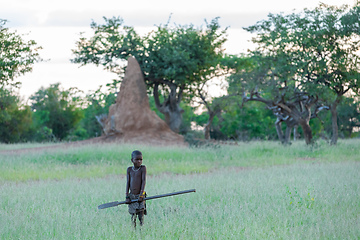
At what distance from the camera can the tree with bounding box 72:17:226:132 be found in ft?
115

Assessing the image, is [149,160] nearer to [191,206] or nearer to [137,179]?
[191,206]

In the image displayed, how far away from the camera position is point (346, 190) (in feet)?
38.0

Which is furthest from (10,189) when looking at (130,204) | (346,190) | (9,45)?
(9,45)

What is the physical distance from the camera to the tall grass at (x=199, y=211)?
7.53m

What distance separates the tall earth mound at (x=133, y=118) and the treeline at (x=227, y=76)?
2.43 meters

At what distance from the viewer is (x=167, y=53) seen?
34469 mm

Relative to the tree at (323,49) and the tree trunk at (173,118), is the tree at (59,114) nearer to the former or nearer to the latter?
the tree trunk at (173,118)

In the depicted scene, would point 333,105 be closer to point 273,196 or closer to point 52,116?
point 273,196

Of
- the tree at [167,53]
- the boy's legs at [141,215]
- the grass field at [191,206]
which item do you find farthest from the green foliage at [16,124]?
the boy's legs at [141,215]

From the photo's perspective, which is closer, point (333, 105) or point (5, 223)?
point (5, 223)

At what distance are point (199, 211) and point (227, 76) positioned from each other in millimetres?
31911

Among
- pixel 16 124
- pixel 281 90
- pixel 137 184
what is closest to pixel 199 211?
pixel 137 184

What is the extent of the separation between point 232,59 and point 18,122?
23920 millimetres

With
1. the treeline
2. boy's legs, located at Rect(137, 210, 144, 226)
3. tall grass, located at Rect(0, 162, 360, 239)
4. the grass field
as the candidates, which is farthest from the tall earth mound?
boy's legs, located at Rect(137, 210, 144, 226)
